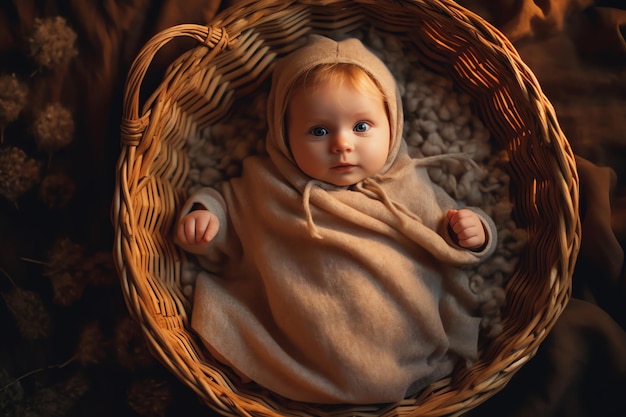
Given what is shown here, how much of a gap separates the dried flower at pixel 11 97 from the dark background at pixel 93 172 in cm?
1

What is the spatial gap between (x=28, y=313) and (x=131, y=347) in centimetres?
24

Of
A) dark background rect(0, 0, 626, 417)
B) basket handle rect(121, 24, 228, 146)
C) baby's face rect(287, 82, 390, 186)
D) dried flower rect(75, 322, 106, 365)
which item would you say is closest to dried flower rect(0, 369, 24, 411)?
dark background rect(0, 0, 626, 417)

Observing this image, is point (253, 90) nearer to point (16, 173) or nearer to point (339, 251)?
point (339, 251)

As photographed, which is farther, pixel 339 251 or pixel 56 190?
pixel 56 190

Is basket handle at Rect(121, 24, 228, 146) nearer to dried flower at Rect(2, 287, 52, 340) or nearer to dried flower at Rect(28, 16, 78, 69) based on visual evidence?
dried flower at Rect(28, 16, 78, 69)

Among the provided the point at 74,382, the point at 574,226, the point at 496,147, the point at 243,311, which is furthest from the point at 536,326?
the point at 74,382

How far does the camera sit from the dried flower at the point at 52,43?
4.17ft

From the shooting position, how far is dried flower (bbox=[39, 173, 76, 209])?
4.26ft

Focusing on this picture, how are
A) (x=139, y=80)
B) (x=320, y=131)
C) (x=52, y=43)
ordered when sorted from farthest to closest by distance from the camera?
(x=52, y=43), (x=320, y=131), (x=139, y=80)

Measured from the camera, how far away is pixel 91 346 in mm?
1303

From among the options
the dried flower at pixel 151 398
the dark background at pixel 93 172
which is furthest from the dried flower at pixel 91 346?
the dried flower at pixel 151 398

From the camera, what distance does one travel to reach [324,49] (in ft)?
3.79

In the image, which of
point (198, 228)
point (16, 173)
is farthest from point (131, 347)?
point (16, 173)

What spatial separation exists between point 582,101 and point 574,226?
1.31 ft
